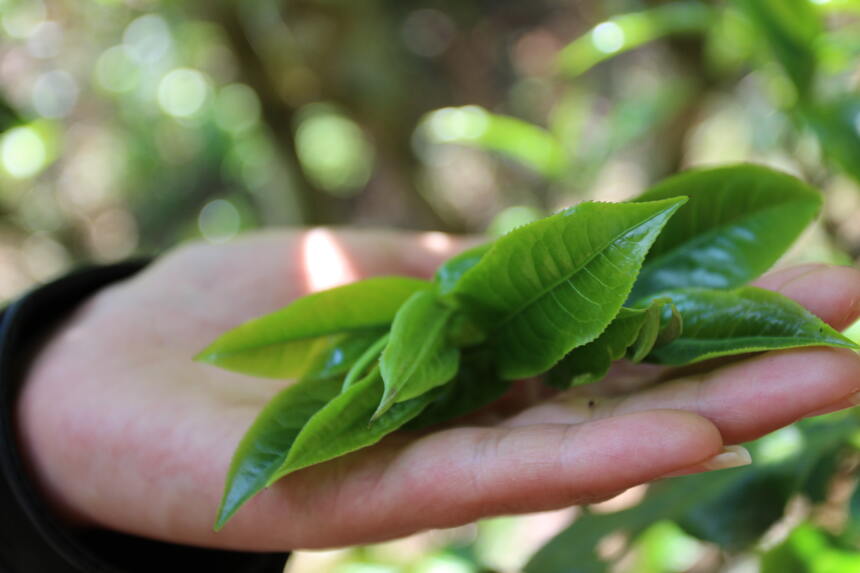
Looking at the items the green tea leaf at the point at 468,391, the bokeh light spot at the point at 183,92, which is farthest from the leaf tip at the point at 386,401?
the bokeh light spot at the point at 183,92

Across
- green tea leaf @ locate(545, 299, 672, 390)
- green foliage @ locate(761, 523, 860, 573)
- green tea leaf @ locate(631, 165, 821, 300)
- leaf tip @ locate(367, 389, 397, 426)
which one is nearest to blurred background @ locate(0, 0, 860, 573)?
green foliage @ locate(761, 523, 860, 573)

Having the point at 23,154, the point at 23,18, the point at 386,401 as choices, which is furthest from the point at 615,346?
the point at 23,18

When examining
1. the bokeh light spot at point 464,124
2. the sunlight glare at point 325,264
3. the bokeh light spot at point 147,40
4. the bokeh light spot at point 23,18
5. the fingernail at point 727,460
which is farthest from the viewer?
the bokeh light spot at point 147,40

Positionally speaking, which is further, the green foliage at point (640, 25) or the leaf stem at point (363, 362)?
the green foliage at point (640, 25)

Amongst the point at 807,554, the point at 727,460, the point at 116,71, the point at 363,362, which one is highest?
the point at 116,71

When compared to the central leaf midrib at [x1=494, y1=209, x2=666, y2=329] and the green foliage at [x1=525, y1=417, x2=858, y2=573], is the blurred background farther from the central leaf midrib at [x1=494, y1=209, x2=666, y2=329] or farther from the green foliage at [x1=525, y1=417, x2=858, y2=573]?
the central leaf midrib at [x1=494, y1=209, x2=666, y2=329]

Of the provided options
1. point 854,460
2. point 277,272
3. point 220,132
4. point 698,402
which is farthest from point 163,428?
point 220,132

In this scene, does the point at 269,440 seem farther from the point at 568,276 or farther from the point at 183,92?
the point at 183,92

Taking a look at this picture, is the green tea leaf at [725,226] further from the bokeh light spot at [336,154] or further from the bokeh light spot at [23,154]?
the bokeh light spot at [336,154]
